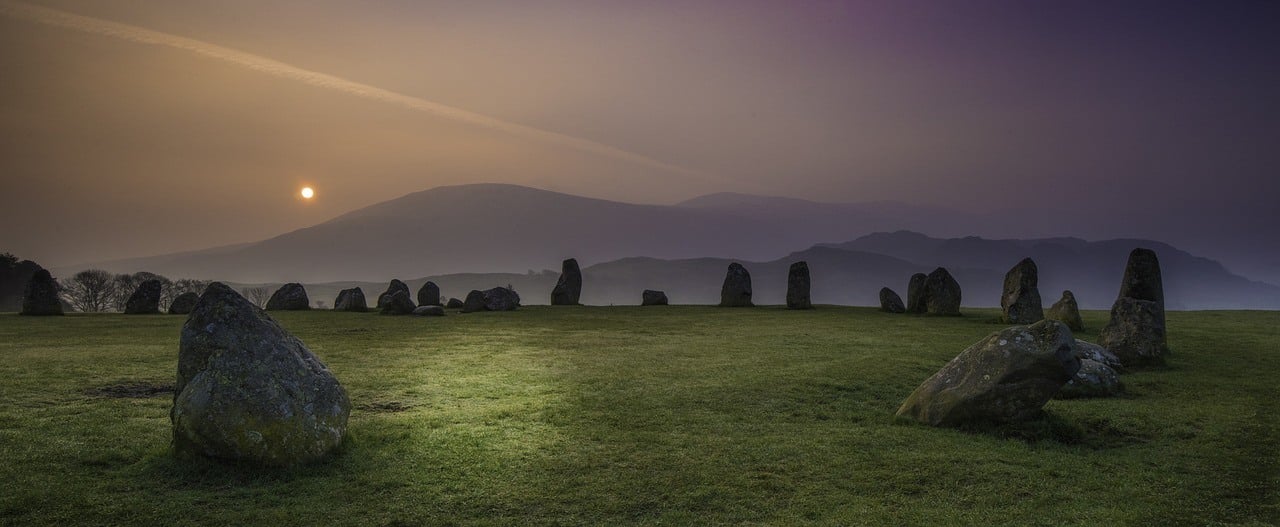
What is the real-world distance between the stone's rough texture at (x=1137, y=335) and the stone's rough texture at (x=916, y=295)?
52.9ft

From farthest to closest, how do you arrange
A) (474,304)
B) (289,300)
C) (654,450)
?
(289,300) → (474,304) → (654,450)

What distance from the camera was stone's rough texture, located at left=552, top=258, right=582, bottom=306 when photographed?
1791 inches

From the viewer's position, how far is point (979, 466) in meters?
9.45

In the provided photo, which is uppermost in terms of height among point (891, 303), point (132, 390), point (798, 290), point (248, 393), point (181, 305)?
point (798, 290)

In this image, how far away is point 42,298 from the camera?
A: 3291 cm

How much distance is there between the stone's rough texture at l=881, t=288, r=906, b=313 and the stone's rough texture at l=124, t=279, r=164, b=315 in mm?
38737

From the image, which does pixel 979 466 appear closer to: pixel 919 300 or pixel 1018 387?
pixel 1018 387

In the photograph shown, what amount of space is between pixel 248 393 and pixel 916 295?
33.2m

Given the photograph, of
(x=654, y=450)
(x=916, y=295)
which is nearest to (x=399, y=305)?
(x=916, y=295)

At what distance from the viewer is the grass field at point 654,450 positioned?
7.82m

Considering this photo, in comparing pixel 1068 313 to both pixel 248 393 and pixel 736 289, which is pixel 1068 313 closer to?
pixel 736 289

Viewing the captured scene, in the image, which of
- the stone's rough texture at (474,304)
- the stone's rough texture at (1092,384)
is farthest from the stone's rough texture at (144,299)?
the stone's rough texture at (1092,384)

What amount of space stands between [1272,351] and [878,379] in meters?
14.4

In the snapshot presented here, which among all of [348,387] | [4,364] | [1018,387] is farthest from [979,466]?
[4,364]
